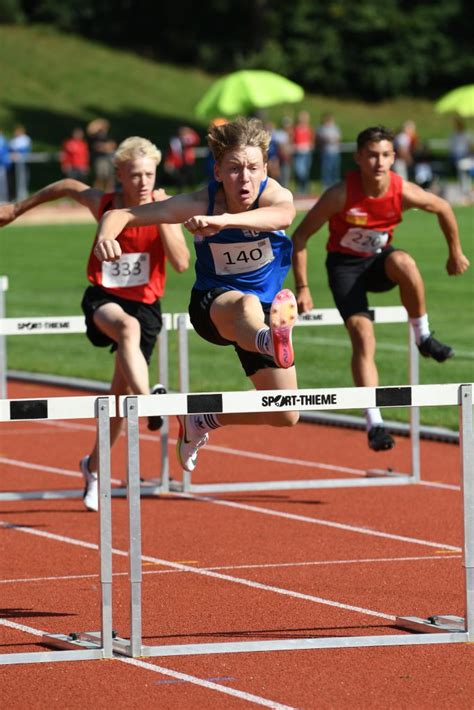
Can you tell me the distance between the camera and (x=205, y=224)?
6.59m

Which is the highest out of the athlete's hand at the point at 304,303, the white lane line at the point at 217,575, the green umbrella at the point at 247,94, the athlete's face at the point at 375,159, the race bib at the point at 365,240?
the green umbrella at the point at 247,94

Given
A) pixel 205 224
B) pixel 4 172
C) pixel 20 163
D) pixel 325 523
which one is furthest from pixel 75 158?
pixel 205 224

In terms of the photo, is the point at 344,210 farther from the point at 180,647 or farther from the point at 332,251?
the point at 180,647

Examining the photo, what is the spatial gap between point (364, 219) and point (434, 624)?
3759 millimetres

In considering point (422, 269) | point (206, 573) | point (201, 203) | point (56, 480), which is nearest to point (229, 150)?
point (201, 203)

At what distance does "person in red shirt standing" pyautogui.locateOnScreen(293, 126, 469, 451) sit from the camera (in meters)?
9.57

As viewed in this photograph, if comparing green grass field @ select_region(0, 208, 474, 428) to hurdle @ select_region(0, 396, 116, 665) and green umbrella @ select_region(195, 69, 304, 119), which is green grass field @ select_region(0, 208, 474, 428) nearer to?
hurdle @ select_region(0, 396, 116, 665)

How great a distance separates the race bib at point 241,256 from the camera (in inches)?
297

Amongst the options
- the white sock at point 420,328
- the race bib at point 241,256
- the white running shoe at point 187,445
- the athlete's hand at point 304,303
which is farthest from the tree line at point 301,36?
the race bib at point 241,256

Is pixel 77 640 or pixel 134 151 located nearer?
pixel 77 640

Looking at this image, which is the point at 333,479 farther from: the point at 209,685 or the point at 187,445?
the point at 209,685

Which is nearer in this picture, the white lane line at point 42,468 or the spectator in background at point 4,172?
the white lane line at point 42,468

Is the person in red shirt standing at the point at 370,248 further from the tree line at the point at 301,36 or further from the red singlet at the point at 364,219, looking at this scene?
the tree line at the point at 301,36

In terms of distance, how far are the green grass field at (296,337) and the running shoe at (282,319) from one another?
5222 millimetres
